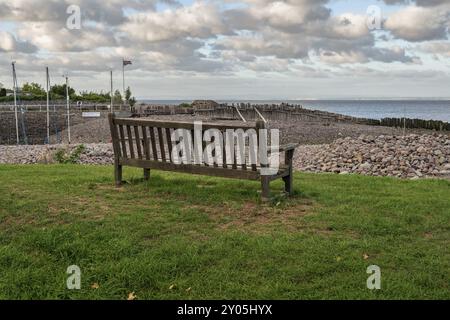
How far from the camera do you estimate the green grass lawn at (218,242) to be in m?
3.93

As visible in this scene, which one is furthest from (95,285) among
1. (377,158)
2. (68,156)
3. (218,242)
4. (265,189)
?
(377,158)

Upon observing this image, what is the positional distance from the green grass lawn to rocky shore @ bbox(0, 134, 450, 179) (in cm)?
922

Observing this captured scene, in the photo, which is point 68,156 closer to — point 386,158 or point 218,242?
point 386,158

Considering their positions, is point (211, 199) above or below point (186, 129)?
below

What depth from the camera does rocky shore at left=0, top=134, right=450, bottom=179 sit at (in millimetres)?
16438

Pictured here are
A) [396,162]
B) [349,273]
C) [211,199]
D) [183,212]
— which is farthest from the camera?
[396,162]

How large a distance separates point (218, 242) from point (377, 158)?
14.1 metres

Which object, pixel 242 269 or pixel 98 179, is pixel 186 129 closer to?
pixel 98 179

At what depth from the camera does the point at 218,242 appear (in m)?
4.88

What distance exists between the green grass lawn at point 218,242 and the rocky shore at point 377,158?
363 inches

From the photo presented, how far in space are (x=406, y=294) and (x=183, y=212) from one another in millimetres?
2908

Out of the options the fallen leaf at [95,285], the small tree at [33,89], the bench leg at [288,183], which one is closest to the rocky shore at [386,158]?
the bench leg at [288,183]

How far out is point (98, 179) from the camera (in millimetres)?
8367
